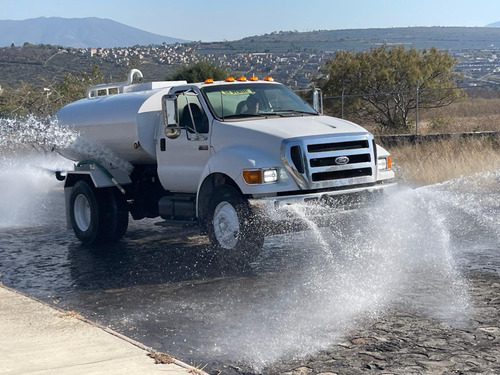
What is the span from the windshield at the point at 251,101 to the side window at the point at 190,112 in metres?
0.18

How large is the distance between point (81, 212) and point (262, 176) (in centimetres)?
417

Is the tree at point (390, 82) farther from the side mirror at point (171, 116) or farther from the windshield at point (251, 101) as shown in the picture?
the side mirror at point (171, 116)

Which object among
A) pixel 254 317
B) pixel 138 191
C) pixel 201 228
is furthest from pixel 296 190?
pixel 138 191

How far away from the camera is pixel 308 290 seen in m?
8.79

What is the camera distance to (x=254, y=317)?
25.7 ft

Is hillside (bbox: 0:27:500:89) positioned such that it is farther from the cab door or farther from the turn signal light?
the turn signal light

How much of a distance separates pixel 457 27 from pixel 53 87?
10560 centimetres

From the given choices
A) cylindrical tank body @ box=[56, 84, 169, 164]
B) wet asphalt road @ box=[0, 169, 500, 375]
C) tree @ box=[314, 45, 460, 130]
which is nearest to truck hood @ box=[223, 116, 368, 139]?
wet asphalt road @ box=[0, 169, 500, 375]

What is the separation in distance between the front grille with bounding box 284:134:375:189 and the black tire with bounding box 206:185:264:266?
0.75 m

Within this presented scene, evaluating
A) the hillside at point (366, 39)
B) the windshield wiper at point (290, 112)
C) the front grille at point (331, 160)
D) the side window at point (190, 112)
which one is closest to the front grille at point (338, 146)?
the front grille at point (331, 160)

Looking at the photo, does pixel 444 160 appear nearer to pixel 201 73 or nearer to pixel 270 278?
pixel 270 278

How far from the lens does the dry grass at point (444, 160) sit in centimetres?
1709

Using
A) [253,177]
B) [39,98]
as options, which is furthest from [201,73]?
[253,177]

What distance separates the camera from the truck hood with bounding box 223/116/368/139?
10.3 meters
